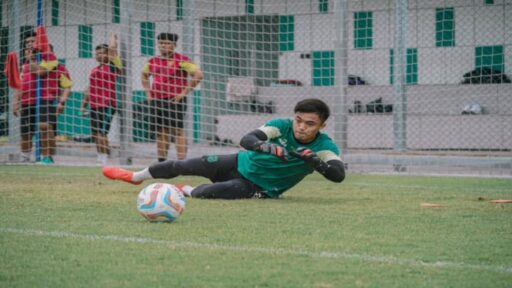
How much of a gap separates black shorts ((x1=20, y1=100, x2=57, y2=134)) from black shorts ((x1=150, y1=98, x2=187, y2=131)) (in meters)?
1.77

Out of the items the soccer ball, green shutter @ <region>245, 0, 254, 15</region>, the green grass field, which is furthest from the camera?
green shutter @ <region>245, 0, 254, 15</region>

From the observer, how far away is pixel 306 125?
788 centimetres

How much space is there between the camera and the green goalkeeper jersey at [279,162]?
8078 millimetres

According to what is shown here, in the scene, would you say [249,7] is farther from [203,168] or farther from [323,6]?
[203,168]

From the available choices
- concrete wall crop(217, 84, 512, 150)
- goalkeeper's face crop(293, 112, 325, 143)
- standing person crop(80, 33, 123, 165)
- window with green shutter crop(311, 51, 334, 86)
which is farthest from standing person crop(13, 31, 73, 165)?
goalkeeper's face crop(293, 112, 325, 143)

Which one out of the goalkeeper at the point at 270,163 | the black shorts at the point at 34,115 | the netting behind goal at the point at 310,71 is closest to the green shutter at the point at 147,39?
the netting behind goal at the point at 310,71

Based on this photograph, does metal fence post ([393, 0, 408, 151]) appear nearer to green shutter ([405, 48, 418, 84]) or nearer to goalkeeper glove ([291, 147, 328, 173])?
green shutter ([405, 48, 418, 84])

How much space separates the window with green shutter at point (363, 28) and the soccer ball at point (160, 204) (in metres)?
8.18

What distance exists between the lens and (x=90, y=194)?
8.74m

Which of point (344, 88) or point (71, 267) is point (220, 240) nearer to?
point (71, 267)

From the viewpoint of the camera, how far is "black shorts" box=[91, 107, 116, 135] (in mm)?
13945

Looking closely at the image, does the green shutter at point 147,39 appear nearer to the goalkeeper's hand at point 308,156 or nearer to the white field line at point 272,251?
the goalkeeper's hand at point 308,156

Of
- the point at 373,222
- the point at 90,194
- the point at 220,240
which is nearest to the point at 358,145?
the point at 90,194

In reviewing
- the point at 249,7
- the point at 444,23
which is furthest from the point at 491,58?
the point at 249,7
